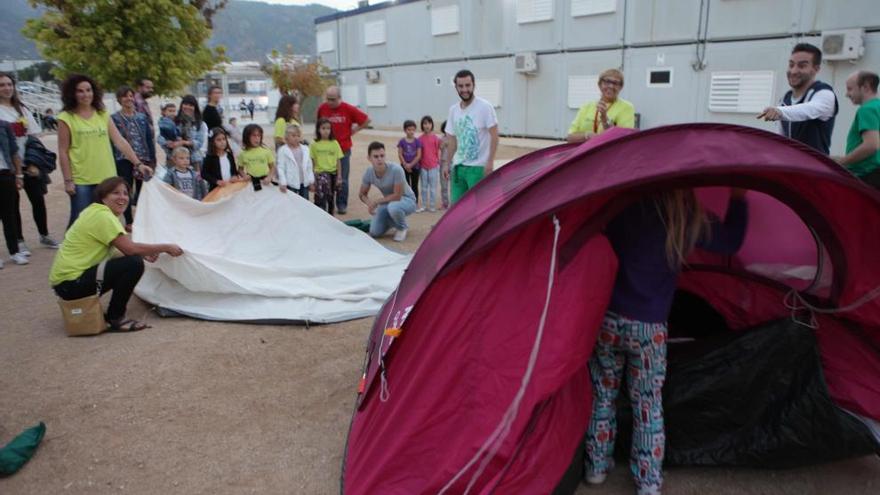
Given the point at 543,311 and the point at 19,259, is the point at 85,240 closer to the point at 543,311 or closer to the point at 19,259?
the point at 19,259

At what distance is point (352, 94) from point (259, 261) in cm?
2219

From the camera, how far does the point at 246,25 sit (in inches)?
6624

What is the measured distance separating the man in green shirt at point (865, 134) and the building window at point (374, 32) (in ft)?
69.4

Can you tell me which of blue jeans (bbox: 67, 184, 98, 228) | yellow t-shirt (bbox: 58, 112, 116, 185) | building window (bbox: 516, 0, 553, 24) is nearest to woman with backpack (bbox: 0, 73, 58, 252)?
yellow t-shirt (bbox: 58, 112, 116, 185)

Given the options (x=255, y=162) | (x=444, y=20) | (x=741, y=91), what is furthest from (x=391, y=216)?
(x=444, y=20)

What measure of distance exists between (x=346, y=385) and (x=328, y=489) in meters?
1.04

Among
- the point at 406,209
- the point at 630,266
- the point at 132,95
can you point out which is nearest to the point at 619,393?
the point at 630,266

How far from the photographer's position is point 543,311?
249cm

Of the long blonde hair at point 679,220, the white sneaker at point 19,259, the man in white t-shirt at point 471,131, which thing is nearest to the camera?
the long blonde hair at point 679,220

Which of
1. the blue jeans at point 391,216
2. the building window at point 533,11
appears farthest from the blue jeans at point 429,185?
the building window at point 533,11

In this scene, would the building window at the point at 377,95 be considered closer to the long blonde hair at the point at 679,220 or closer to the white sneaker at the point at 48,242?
the white sneaker at the point at 48,242

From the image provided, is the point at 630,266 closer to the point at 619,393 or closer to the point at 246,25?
the point at 619,393

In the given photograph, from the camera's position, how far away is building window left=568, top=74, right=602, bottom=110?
1652 cm

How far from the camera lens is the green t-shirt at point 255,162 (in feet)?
23.2
